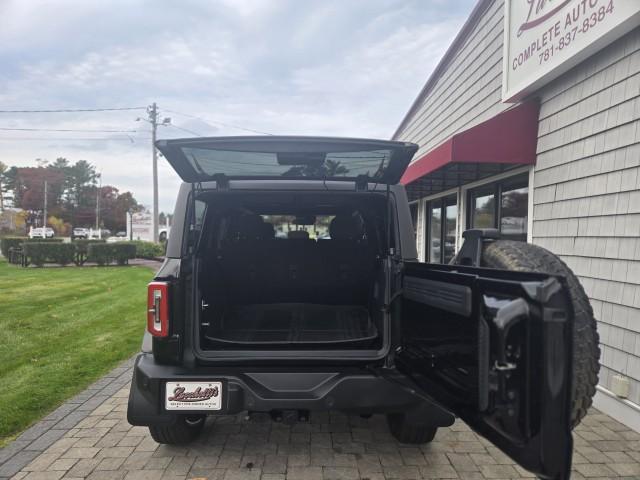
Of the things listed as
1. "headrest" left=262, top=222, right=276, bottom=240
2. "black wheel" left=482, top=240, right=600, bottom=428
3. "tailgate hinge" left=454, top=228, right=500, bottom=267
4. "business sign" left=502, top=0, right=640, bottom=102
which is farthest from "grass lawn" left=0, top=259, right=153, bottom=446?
"business sign" left=502, top=0, right=640, bottom=102

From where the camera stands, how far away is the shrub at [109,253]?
16156mm

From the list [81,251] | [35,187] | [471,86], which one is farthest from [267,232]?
[35,187]

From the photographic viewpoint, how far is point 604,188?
12.1 feet

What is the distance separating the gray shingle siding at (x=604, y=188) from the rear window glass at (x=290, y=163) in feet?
7.30

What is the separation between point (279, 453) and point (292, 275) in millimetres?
1357

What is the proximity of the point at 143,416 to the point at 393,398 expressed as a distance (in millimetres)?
1391

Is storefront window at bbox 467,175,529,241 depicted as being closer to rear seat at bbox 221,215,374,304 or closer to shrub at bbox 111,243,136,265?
rear seat at bbox 221,215,374,304

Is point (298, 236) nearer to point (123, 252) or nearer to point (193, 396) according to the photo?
point (193, 396)

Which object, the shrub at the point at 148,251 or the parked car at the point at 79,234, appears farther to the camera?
the parked car at the point at 79,234

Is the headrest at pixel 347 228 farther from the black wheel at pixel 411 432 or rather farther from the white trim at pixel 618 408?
the white trim at pixel 618 408

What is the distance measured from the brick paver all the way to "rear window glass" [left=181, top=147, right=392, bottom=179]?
59.3 inches

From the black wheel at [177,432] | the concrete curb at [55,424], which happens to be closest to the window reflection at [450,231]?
the concrete curb at [55,424]

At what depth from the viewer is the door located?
4.85 feet

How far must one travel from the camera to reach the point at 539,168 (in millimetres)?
4707
